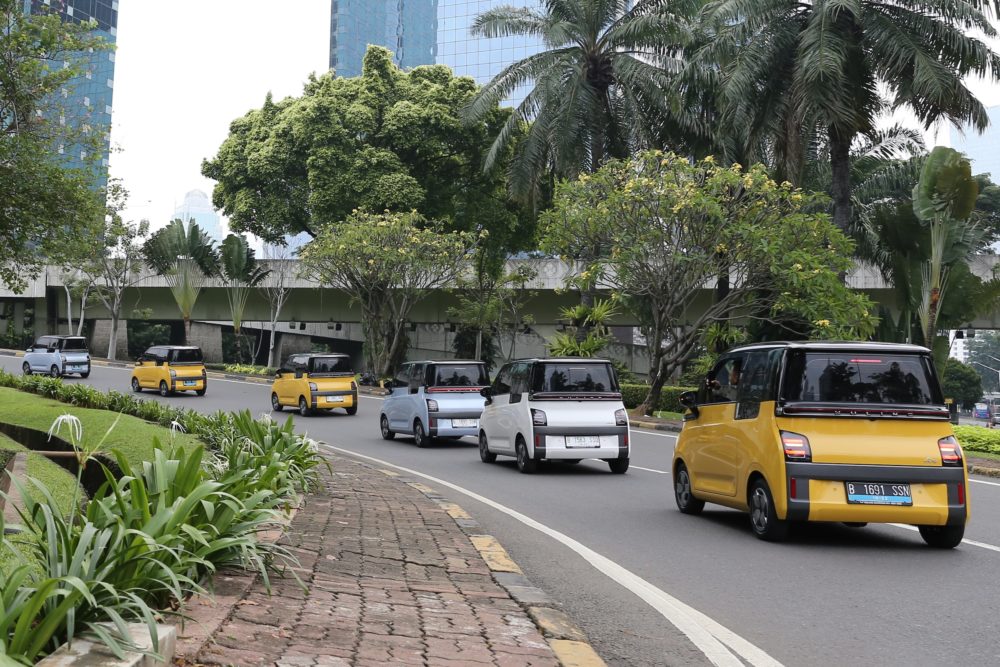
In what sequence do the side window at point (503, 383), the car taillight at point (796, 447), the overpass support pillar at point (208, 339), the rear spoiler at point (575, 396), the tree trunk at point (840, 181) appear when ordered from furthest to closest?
the overpass support pillar at point (208, 339)
the tree trunk at point (840, 181)
the side window at point (503, 383)
the rear spoiler at point (575, 396)
the car taillight at point (796, 447)

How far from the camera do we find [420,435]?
68.1ft

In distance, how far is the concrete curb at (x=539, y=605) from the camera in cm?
512

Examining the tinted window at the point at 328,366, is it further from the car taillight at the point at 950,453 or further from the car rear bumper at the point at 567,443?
the car taillight at the point at 950,453

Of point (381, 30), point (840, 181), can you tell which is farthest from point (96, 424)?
point (381, 30)

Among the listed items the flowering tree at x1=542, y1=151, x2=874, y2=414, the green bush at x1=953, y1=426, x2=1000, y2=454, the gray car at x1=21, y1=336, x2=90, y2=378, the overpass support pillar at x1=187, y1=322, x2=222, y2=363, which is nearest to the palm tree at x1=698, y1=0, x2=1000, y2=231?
the flowering tree at x1=542, y1=151, x2=874, y2=414

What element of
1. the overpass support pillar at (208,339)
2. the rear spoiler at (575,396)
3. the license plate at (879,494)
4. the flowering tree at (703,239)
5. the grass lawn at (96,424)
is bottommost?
the grass lawn at (96,424)

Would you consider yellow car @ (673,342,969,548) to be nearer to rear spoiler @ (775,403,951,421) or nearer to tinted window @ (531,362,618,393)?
rear spoiler @ (775,403,951,421)

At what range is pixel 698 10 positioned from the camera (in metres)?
33.2

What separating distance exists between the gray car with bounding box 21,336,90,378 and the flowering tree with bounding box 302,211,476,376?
33.7 feet

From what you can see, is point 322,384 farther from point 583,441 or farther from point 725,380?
point 725,380

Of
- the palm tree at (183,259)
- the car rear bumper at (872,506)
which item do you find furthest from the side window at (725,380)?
the palm tree at (183,259)

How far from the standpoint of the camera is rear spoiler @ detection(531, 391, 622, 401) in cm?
1548

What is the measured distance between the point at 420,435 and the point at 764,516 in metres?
12.3

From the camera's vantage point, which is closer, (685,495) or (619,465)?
(685,495)
